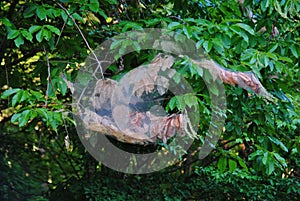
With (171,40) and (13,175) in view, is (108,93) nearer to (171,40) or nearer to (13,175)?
(171,40)

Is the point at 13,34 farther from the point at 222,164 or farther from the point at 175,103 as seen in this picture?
the point at 222,164

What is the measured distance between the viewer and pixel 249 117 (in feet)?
7.45

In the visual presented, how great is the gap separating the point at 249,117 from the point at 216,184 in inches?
42.9

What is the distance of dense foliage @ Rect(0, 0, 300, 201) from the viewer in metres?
1.63

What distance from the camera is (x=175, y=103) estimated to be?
154cm

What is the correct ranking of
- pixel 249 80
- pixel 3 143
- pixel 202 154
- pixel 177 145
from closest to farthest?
pixel 249 80, pixel 177 145, pixel 202 154, pixel 3 143

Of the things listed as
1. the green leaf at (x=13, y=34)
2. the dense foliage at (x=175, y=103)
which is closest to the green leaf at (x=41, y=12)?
the dense foliage at (x=175, y=103)

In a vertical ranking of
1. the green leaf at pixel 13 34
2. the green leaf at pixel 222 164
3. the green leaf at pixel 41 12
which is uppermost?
the green leaf at pixel 41 12

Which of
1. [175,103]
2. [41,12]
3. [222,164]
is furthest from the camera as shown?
[222,164]

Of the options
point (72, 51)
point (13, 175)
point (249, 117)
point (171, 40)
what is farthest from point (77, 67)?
point (13, 175)

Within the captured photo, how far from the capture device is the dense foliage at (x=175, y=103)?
1.63 m

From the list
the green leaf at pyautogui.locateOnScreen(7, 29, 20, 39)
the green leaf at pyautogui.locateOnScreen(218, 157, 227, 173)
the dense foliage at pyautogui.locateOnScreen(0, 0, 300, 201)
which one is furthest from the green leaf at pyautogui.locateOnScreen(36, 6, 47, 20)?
the green leaf at pyautogui.locateOnScreen(218, 157, 227, 173)

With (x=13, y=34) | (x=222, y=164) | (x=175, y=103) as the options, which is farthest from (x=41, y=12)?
(x=222, y=164)

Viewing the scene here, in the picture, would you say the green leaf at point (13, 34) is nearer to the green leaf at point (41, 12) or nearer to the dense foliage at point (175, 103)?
the dense foliage at point (175, 103)
